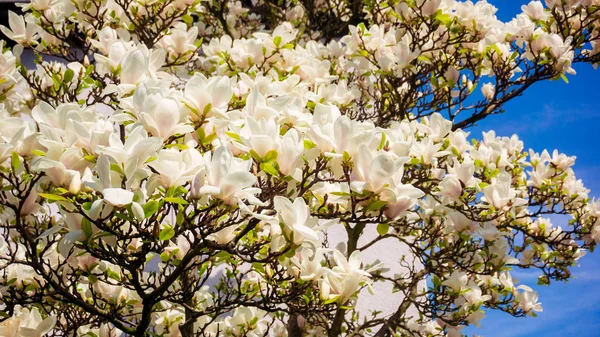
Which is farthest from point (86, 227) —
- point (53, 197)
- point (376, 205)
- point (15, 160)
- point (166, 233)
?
point (376, 205)

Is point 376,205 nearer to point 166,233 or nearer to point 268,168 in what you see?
point 268,168

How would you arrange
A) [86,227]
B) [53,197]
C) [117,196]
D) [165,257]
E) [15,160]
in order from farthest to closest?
[165,257]
[15,160]
[86,227]
[53,197]
[117,196]

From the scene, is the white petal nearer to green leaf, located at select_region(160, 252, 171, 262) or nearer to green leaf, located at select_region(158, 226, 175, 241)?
green leaf, located at select_region(158, 226, 175, 241)

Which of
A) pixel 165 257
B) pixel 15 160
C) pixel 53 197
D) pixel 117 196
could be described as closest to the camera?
pixel 117 196

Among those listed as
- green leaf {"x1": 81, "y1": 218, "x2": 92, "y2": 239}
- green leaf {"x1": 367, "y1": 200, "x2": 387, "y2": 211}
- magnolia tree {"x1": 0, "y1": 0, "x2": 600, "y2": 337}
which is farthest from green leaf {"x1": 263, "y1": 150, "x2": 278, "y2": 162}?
green leaf {"x1": 81, "y1": 218, "x2": 92, "y2": 239}

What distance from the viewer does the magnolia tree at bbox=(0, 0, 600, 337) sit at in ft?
5.83

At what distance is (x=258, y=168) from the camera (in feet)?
6.47

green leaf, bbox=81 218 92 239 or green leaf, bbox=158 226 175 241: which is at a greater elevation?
green leaf, bbox=81 218 92 239

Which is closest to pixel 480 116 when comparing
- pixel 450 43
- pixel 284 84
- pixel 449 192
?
pixel 450 43

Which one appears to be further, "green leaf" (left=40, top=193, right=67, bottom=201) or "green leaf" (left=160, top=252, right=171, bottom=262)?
"green leaf" (left=160, top=252, right=171, bottom=262)

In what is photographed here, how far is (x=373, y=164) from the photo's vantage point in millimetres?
1758

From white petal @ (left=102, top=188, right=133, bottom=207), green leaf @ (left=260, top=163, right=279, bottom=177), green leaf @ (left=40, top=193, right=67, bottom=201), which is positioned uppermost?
green leaf @ (left=260, top=163, right=279, bottom=177)

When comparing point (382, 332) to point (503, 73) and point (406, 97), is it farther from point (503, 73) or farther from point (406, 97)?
point (503, 73)

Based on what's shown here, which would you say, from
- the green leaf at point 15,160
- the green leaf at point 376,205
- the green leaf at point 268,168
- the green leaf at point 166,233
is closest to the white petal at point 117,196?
the green leaf at point 166,233
